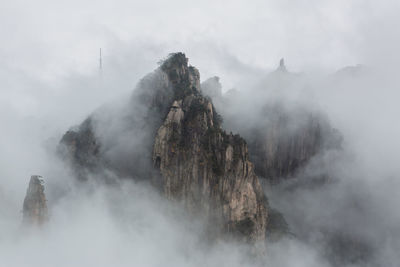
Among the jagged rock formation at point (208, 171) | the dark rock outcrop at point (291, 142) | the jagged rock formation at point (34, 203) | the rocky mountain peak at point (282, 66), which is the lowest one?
the jagged rock formation at point (34, 203)

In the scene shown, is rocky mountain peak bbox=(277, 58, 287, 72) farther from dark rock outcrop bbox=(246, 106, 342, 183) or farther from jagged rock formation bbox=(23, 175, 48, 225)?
jagged rock formation bbox=(23, 175, 48, 225)

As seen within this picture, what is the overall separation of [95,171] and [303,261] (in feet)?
127

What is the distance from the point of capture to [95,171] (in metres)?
56.2

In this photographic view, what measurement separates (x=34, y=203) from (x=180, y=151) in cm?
2080

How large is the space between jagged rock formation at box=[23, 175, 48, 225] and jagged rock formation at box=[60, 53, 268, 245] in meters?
11.7

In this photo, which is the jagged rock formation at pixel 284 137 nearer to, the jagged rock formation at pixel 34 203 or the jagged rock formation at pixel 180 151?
the jagged rock formation at pixel 180 151

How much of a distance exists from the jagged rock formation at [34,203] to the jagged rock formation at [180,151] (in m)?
11.7

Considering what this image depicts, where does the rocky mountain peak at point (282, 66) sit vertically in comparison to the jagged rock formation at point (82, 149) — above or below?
above

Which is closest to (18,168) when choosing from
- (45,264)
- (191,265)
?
(45,264)

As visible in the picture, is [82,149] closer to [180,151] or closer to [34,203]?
[34,203]

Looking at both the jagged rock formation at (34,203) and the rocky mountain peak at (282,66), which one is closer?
the jagged rock formation at (34,203)

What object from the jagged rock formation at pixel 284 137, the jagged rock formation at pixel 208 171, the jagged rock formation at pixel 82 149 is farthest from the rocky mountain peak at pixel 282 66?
the jagged rock formation at pixel 82 149

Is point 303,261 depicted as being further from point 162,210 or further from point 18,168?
point 18,168

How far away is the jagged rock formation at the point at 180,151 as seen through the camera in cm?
4809
